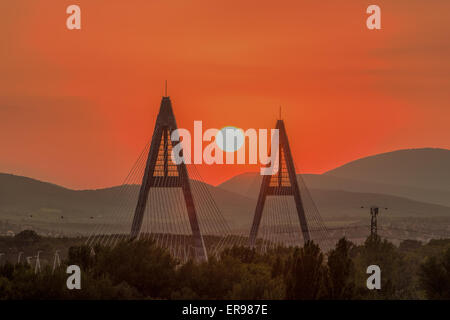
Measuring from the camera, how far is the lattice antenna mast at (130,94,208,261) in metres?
62.8

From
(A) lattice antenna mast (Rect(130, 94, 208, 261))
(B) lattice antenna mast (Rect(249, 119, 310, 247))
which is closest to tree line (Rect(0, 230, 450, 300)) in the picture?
(A) lattice antenna mast (Rect(130, 94, 208, 261))

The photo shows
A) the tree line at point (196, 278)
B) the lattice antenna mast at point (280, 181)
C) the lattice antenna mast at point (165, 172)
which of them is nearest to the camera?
the tree line at point (196, 278)

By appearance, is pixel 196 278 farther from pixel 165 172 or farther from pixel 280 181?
pixel 280 181

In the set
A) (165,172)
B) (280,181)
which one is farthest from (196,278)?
(280,181)

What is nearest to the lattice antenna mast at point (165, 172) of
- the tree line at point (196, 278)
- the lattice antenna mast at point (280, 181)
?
the tree line at point (196, 278)

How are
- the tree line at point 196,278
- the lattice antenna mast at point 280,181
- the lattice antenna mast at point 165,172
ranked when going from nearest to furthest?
the tree line at point 196,278
the lattice antenna mast at point 165,172
the lattice antenna mast at point 280,181

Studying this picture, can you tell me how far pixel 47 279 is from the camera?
157ft

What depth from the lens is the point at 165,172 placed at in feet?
208

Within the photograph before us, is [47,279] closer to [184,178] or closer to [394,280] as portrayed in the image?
[184,178]

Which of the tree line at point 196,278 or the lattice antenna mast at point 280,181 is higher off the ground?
the lattice antenna mast at point 280,181

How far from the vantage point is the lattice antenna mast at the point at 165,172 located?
206 feet

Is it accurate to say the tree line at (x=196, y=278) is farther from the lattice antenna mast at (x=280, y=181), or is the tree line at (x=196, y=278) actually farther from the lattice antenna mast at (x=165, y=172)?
the lattice antenna mast at (x=280, y=181)
